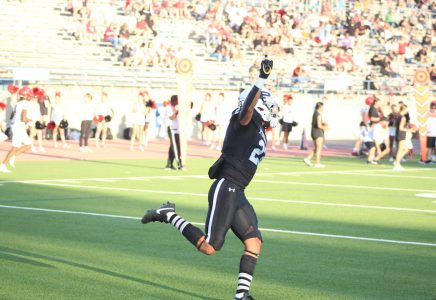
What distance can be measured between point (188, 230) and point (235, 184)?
640 mm

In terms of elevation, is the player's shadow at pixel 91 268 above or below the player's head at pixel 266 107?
below

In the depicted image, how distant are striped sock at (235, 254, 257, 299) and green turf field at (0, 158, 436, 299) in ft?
1.98

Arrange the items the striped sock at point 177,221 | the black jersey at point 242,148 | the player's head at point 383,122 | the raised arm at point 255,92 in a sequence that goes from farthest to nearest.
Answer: the player's head at point 383,122, the striped sock at point 177,221, the black jersey at point 242,148, the raised arm at point 255,92

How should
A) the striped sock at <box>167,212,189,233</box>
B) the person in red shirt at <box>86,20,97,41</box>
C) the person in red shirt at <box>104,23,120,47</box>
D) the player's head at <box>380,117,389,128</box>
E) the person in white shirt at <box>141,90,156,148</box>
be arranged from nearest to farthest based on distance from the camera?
the striped sock at <box>167,212,189,233</box>
the player's head at <box>380,117,389,128</box>
the person in white shirt at <box>141,90,156,148</box>
the person in red shirt at <box>86,20,97,41</box>
the person in red shirt at <box>104,23,120,47</box>

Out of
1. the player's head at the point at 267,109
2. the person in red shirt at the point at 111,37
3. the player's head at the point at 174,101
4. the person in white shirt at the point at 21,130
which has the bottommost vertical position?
the person in white shirt at the point at 21,130

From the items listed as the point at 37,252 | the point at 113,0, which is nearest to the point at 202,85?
the point at 113,0

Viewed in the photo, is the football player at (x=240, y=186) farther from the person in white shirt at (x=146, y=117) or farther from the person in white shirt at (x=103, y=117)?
the person in white shirt at (x=146, y=117)

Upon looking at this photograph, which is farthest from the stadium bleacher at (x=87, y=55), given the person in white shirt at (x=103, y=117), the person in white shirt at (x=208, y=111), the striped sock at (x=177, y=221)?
the striped sock at (x=177, y=221)

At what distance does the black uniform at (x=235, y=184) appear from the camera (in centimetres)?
874

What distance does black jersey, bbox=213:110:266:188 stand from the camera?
8.80 meters

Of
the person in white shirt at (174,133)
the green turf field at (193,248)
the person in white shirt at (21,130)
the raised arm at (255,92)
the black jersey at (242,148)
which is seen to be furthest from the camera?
the person in white shirt at (174,133)

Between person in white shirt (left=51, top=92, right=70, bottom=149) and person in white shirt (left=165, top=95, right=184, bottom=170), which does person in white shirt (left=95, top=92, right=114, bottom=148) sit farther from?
person in white shirt (left=165, top=95, right=184, bottom=170)

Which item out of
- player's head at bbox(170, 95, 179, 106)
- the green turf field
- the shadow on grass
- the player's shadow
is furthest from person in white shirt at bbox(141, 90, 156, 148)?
the shadow on grass

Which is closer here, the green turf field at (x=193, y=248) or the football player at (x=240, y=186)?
the football player at (x=240, y=186)
